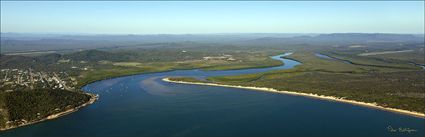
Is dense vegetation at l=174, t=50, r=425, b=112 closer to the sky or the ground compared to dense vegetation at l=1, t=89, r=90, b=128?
closer to the sky

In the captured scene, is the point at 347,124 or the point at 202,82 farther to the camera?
the point at 202,82

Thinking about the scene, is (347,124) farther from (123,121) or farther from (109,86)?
(109,86)

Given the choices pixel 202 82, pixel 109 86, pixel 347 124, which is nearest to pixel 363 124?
pixel 347 124

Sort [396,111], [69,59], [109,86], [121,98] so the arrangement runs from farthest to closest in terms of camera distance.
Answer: [69,59] → [109,86] → [121,98] → [396,111]

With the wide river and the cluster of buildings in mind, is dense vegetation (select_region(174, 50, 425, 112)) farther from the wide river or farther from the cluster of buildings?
the cluster of buildings

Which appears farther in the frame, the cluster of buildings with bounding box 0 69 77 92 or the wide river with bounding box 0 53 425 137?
the cluster of buildings with bounding box 0 69 77 92

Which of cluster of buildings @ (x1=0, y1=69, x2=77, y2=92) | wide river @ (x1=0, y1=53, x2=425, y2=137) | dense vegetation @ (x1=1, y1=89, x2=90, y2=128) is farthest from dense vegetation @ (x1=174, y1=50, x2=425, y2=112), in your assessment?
dense vegetation @ (x1=1, y1=89, x2=90, y2=128)
